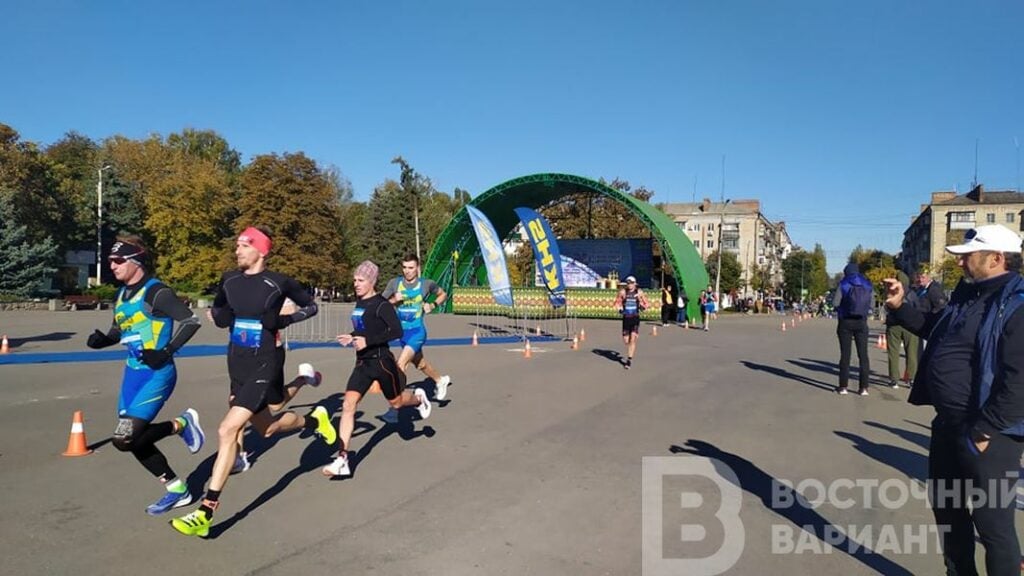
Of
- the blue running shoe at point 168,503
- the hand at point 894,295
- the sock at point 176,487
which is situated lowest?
the blue running shoe at point 168,503

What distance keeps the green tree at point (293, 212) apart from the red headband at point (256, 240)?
48852mm

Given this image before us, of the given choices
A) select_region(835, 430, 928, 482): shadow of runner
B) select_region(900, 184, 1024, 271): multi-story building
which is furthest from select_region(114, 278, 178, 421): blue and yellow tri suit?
select_region(900, 184, 1024, 271): multi-story building

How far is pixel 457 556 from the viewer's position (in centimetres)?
422

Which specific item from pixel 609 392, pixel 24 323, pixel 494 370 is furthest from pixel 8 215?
pixel 609 392

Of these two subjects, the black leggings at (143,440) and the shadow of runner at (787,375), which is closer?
the black leggings at (143,440)

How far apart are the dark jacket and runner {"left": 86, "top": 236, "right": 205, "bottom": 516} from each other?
15.5ft

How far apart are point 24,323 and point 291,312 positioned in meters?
25.1

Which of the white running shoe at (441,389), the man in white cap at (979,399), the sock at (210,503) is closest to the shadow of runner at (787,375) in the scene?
the white running shoe at (441,389)

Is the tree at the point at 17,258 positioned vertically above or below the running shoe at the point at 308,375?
above

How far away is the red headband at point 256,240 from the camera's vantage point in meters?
5.10

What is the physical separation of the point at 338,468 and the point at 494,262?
589 inches

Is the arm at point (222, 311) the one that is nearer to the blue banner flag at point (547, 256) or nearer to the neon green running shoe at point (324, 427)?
the neon green running shoe at point (324, 427)

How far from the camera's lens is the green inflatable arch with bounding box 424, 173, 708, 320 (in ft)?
112

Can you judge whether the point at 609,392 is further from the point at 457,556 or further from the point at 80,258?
the point at 80,258
